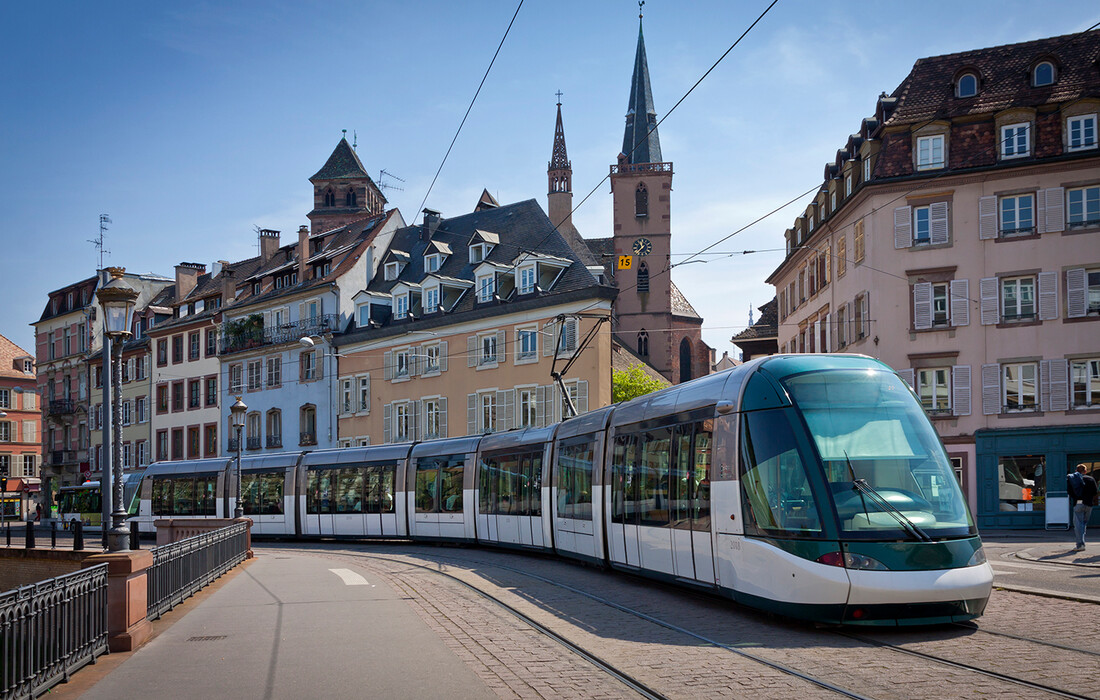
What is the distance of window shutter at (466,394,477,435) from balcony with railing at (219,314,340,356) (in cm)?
1095

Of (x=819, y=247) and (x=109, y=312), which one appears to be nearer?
Result: (x=109, y=312)

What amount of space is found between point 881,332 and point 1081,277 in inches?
239

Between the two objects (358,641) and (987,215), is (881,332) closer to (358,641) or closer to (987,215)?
Result: (987,215)

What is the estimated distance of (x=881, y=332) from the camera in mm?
36719

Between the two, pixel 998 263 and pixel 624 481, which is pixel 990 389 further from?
pixel 624 481

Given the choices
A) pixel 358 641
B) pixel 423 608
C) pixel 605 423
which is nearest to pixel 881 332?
pixel 605 423

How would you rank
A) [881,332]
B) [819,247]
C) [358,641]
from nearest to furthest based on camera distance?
1. [358,641]
2. [881,332]
3. [819,247]

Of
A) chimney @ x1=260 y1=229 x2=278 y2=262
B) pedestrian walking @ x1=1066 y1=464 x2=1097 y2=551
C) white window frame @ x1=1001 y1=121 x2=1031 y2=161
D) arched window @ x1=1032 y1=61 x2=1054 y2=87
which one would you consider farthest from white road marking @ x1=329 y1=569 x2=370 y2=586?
chimney @ x1=260 y1=229 x2=278 y2=262

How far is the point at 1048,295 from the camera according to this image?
1353 inches

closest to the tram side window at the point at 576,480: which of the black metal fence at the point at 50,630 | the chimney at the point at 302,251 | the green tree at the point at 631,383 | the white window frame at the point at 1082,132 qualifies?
the black metal fence at the point at 50,630

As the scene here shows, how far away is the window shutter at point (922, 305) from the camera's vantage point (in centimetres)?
3603

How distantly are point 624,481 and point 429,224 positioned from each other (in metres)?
42.9

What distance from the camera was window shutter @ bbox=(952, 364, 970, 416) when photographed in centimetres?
3522

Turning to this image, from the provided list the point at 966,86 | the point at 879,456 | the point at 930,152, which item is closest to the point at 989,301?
the point at 930,152
